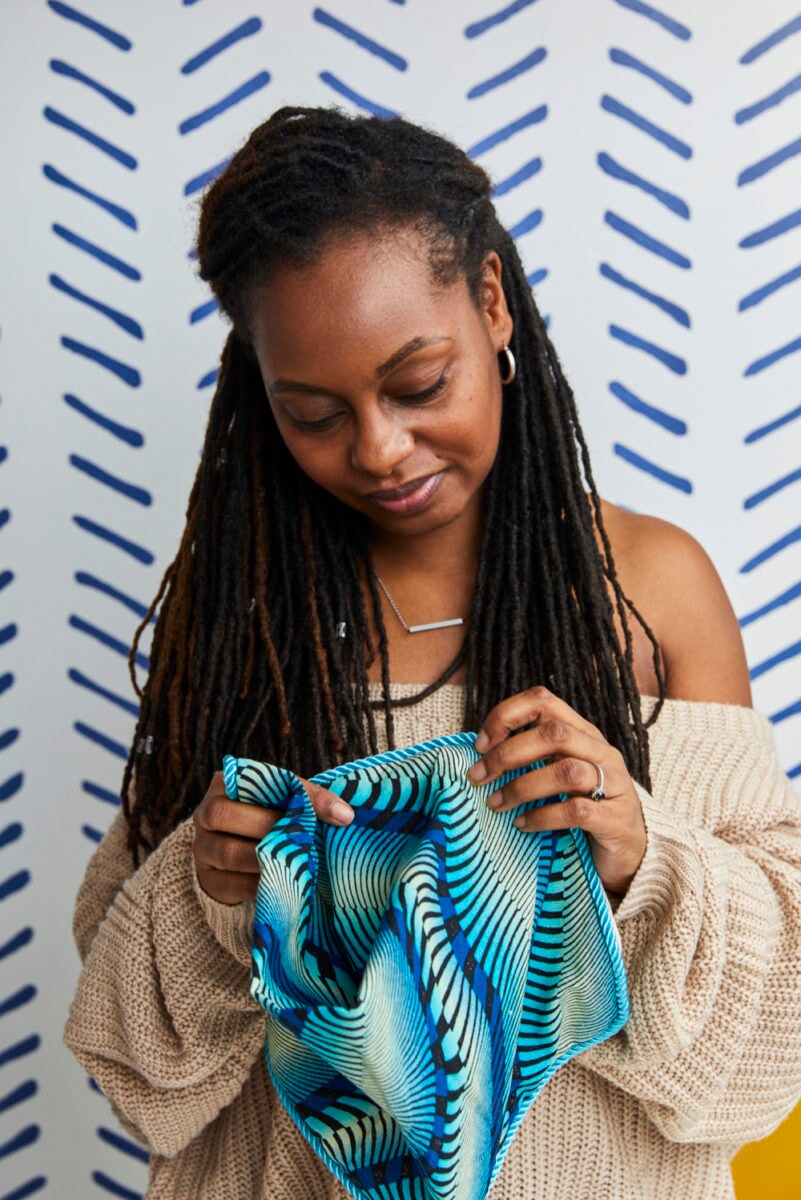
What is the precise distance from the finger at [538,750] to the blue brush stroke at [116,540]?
942 millimetres

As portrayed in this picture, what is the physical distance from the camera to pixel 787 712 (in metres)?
1.68

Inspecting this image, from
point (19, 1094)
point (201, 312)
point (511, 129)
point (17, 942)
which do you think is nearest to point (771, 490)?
point (511, 129)

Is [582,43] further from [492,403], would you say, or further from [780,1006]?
[780,1006]

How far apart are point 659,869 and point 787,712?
0.76 meters

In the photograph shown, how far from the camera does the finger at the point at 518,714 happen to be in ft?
3.04

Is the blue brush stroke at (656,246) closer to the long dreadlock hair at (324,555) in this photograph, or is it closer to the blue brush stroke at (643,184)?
the blue brush stroke at (643,184)

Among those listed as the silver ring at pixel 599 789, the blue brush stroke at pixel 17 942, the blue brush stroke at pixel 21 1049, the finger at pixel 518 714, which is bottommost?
the blue brush stroke at pixel 21 1049

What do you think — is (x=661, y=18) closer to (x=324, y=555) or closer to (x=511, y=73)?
(x=511, y=73)

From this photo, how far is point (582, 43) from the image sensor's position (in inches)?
63.2


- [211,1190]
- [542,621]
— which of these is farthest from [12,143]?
[211,1190]

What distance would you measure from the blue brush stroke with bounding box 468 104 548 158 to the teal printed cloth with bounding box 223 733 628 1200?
959mm

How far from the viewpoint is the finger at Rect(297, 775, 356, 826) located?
924 mm

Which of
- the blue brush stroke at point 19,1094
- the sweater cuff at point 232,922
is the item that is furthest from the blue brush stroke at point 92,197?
the blue brush stroke at point 19,1094

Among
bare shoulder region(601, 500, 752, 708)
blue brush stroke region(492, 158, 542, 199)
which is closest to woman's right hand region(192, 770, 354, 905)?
bare shoulder region(601, 500, 752, 708)
